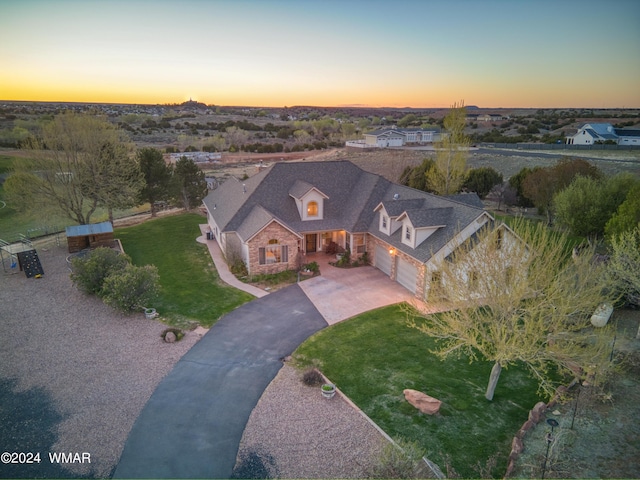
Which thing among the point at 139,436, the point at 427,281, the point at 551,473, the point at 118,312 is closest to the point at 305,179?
the point at 427,281

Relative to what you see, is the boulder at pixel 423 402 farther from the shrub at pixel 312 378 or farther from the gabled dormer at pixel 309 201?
the gabled dormer at pixel 309 201

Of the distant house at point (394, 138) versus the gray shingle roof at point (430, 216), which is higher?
the distant house at point (394, 138)

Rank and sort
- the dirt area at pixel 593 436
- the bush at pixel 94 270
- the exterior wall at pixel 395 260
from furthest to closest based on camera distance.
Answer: the exterior wall at pixel 395 260 → the bush at pixel 94 270 → the dirt area at pixel 593 436

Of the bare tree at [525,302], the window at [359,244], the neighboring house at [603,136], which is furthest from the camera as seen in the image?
the neighboring house at [603,136]

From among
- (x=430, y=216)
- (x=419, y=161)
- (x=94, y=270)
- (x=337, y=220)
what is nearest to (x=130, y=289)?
(x=94, y=270)

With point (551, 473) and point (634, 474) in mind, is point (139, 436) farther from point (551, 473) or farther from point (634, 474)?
point (634, 474)

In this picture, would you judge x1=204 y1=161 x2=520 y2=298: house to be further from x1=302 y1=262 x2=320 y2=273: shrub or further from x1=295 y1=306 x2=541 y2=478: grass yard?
x1=295 y1=306 x2=541 y2=478: grass yard

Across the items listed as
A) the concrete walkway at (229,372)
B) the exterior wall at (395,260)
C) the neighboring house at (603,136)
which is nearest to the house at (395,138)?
the neighboring house at (603,136)

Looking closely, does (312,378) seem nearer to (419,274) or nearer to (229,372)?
(229,372)
